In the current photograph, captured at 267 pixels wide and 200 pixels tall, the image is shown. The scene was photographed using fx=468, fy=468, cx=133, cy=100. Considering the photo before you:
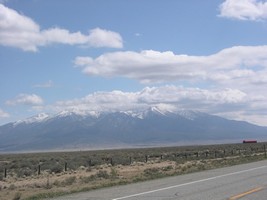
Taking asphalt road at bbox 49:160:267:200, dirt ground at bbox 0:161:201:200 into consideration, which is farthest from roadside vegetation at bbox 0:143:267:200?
asphalt road at bbox 49:160:267:200

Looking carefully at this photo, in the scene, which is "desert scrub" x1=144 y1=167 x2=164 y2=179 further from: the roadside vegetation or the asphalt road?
the asphalt road

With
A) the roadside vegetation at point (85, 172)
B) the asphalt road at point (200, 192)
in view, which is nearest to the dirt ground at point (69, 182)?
the roadside vegetation at point (85, 172)

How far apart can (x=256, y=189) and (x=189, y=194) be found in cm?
234

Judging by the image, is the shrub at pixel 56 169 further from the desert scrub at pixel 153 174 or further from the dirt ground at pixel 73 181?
the desert scrub at pixel 153 174

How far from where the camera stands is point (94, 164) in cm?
4712

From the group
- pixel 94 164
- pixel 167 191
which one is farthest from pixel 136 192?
pixel 94 164

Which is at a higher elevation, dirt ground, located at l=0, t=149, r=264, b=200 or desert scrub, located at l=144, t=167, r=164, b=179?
desert scrub, located at l=144, t=167, r=164, b=179

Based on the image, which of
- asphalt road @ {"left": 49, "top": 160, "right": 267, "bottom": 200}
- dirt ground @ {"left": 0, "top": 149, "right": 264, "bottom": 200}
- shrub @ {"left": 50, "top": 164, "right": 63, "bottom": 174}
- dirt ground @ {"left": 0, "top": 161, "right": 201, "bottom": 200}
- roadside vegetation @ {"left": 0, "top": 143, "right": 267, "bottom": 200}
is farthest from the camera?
shrub @ {"left": 50, "top": 164, "right": 63, "bottom": 174}

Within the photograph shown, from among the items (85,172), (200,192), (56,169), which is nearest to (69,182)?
(200,192)

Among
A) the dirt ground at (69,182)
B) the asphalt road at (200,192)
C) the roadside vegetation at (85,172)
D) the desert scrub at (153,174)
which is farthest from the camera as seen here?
the desert scrub at (153,174)

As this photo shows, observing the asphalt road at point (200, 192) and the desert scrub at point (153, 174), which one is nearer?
the asphalt road at point (200, 192)

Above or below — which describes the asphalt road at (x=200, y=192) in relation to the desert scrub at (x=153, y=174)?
below

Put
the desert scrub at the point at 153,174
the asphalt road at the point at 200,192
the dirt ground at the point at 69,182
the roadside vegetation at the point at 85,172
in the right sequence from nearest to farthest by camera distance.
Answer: the asphalt road at the point at 200,192
the dirt ground at the point at 69,182
the roadside vegetation at the point at 85,172
the desert scrub at the point at 153,174

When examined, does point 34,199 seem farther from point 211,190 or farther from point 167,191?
point 211,190
